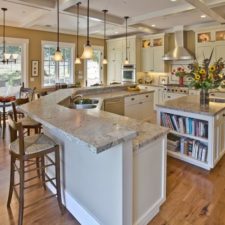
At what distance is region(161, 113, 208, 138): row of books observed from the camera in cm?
342

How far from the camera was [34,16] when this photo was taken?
19.4 feet

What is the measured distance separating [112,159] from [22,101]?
9.16 feet

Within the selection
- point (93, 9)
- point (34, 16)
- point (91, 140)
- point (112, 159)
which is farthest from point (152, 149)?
point (34, 16)

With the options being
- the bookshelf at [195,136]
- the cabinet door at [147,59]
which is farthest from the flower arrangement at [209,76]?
the cabinet door at [147,59]

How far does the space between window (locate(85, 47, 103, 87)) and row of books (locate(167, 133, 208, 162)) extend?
19.2ft

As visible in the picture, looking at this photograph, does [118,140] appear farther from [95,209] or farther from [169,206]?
[169,206]

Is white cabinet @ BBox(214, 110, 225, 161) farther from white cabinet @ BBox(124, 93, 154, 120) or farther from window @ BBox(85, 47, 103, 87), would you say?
window @ BBox(85, 47, 103, 87)

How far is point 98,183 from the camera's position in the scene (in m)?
1.94

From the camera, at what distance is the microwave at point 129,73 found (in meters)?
8.69

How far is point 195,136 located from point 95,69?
21.6ft

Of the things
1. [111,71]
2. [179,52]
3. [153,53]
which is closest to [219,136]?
[179,52]

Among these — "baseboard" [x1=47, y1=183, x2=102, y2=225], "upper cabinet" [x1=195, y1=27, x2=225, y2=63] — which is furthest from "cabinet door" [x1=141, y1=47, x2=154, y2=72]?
"baseboard" [x1=47, y1=183, x2=102, y2=225]

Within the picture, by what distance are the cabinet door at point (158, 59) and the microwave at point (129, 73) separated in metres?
0.86

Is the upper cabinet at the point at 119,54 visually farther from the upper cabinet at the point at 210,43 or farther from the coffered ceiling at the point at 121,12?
the upper cabinet at the point at 210,43
